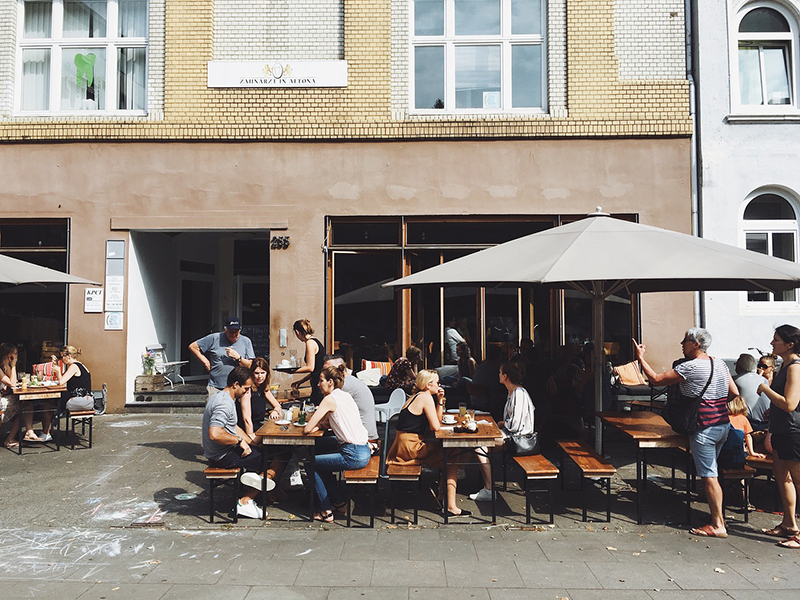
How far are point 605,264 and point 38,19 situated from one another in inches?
479

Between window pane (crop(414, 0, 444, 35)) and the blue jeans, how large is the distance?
29.2 ft

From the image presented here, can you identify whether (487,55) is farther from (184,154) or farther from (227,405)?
(227,405)

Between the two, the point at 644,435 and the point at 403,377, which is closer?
the point at 644,435

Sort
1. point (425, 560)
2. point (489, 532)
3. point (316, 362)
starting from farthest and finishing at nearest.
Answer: point (316, 362), point (489, 532), point (425, 560)

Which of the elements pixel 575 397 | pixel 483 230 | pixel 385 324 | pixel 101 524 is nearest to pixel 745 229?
pixel 483 230

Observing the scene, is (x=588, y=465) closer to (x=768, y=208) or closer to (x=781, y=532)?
(x=781, y=532)

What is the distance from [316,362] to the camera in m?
8.44

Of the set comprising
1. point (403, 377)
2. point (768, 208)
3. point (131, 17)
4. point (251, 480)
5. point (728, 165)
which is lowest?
point (251, 480)

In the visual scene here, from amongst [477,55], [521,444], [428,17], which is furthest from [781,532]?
[428,17]

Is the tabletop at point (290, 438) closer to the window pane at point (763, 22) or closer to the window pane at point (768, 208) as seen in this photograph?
the window pane at point (768, 208)

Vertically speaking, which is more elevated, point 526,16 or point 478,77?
point 526,16

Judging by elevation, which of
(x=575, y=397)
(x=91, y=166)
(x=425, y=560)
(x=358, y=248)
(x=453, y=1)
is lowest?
(x=425, y=560)

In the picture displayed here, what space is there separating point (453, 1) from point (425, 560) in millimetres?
10529

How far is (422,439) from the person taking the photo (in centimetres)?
661
